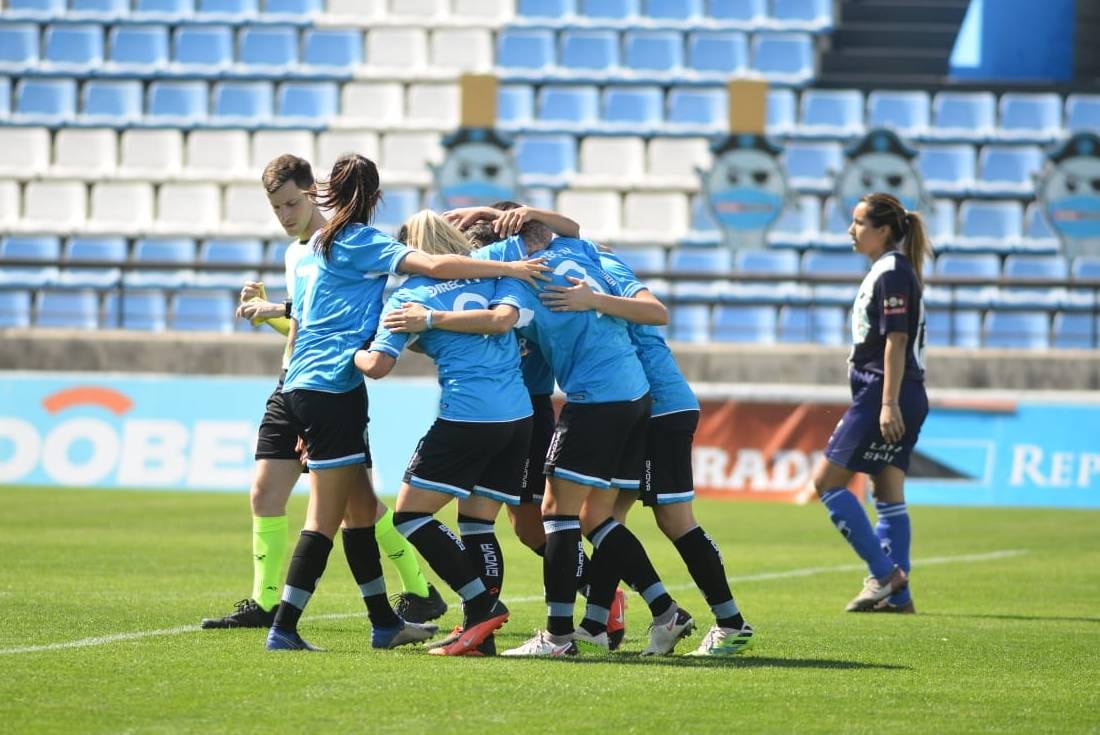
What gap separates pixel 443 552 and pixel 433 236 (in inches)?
47.5

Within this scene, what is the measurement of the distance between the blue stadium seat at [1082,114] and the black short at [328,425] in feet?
65.6

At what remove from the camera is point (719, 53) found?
1007 inches

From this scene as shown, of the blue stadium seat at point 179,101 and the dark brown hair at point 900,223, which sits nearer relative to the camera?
the dark brown hair at point 900,223

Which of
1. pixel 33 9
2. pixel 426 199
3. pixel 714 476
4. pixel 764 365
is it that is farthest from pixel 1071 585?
pixel 33 9

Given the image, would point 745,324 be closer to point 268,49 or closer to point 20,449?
point 20,449

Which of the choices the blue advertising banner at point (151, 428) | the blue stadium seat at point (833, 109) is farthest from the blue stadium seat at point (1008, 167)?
the blue advertising banner at point (151, 428)

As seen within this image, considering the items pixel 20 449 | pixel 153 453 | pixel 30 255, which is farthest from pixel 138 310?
pixel 153 453

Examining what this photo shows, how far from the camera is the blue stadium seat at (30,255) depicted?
2223 cm

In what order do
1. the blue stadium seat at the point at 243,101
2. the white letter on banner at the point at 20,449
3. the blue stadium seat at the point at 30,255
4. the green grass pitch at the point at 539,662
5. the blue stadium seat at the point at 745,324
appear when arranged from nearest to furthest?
1. the green grass pitch at the point at 539,662
2. the white letter on banner at the point at 20,449
3. the blue stadium seat at the point at 745,324
4. the blue stadium seat at the point at 30,255
5. the blue stadium seat at the point at 243,101

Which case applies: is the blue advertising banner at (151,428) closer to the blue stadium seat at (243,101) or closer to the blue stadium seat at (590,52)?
the blue stadium seat at (243,101)

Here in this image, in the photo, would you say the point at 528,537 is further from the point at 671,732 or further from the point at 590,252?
the point at 671,732

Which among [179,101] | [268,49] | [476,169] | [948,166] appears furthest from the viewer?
[268,49]

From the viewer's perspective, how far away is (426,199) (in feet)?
76.3

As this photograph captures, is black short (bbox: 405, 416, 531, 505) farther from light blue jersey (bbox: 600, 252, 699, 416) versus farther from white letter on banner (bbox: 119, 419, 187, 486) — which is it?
white letter on banner (bbox: 119, 419, 187, 486)
